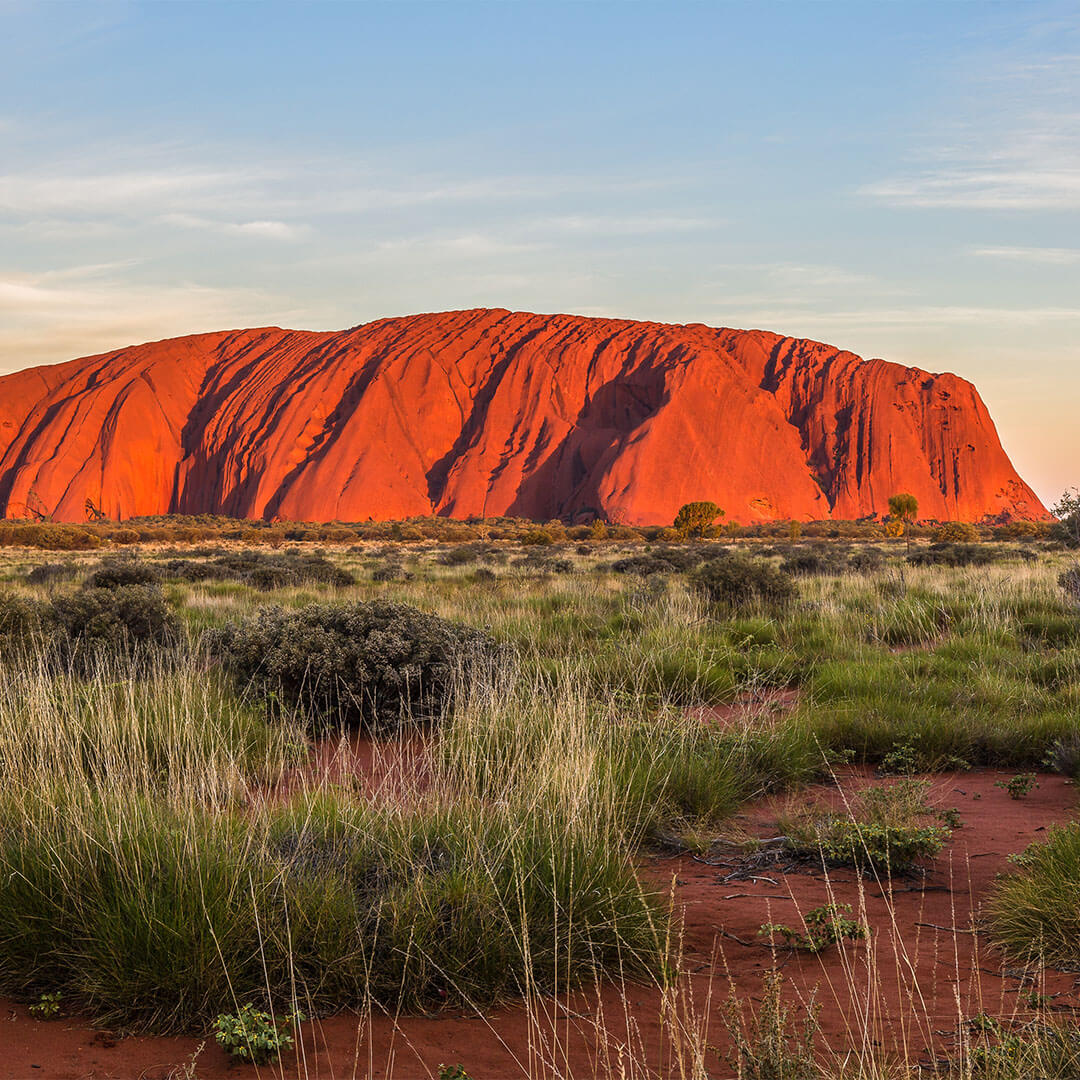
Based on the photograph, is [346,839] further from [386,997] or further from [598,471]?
[598,471]

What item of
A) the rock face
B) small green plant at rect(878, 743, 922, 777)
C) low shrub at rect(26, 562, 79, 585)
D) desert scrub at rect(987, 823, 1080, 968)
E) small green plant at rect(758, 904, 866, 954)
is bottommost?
low shrub at rect(26, 562, 79, 585)

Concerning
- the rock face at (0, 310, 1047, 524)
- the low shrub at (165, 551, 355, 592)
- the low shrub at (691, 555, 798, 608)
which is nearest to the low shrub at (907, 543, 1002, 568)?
the low shrub at (691, 555, 798, 608)

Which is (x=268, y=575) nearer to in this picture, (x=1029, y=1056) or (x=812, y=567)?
(x=812, y=567)

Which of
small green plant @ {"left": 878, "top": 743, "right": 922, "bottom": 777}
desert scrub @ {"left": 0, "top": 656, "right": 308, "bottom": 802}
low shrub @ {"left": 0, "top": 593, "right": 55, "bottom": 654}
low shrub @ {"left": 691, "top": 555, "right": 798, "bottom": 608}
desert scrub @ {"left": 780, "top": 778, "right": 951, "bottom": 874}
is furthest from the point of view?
low shrub @ {"left": 691, "top": 555, "right": 798, "bottom": 608}

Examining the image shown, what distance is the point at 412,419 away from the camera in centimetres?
9975

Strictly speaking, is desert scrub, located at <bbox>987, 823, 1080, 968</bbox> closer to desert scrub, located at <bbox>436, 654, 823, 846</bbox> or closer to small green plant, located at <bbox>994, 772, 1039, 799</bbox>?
desert scrub, located at <bbox>436, 654, 823, 846</bbox>

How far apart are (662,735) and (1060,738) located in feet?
9.59

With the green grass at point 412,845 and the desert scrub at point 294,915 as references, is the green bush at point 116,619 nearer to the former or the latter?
the green grass at point 412,845

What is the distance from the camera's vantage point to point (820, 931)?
11.6 ft

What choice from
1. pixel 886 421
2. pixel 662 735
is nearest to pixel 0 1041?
pixel 662 735

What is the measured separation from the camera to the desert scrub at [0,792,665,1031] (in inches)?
117

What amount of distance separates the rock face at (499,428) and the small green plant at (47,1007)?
275 feet

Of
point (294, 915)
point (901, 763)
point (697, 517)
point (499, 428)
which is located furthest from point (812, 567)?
point (499, 428)

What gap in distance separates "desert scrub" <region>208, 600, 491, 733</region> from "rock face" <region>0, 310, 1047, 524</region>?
7882cm
